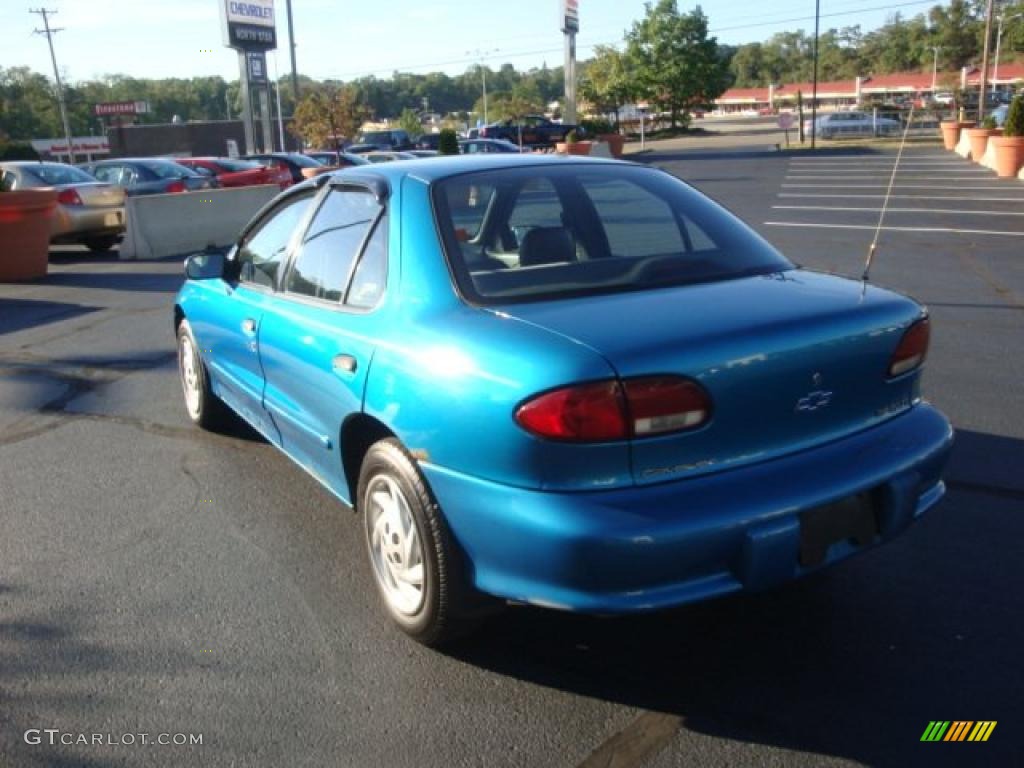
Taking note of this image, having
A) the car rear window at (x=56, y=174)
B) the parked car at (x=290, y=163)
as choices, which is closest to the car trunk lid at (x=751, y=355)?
the car rear window at (x=56, y=174)

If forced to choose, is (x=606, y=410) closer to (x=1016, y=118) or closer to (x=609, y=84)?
(x=1016, y=118)

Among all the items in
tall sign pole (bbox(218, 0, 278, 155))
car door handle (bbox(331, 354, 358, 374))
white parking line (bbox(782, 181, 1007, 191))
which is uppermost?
tall sign pole (bbox(218, 0, 278, 155))

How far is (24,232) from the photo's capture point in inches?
494

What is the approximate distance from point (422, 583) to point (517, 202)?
1640 mm

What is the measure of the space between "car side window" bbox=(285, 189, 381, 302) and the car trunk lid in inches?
37.3

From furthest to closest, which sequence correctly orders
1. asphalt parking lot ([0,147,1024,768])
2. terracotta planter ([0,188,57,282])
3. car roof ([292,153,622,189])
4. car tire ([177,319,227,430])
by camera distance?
terracotta planter ([0,188,57,282]) < car tire ([177,319,227,430]) < car roof ([292,153,622,189]) < asphalt parking lot ([0,147,1024,768])

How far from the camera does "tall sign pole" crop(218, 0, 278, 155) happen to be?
36812mm

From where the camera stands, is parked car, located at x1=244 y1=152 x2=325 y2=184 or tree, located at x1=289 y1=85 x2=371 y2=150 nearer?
parked car, located at x1=244 y1=152 x2=325 y2=184

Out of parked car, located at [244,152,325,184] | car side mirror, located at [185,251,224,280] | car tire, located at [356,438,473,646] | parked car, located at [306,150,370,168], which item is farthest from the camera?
parked car, located at [306,150,370,168]

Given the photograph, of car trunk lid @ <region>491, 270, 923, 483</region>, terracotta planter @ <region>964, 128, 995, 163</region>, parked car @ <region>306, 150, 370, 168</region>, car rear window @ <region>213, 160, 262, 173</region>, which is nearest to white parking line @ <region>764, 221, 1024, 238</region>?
car rear window @ <region>213, 160, 262, 173</region>

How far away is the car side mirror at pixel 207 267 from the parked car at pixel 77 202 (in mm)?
10768

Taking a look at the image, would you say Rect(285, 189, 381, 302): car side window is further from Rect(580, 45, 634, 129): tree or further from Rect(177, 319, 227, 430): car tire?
Rect(580, 45, 634, 129): tree

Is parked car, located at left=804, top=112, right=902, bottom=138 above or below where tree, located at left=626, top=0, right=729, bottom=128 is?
below

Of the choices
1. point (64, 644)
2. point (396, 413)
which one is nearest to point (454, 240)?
point (396, 413)
